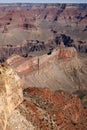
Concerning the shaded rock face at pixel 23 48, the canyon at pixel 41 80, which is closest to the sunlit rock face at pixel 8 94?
the canyon at pixel 41 80

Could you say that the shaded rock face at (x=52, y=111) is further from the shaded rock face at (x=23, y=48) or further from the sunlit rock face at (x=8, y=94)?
the shaded rock face at (x=23, y=48)

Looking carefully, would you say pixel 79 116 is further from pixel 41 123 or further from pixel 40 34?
pixel 40 34

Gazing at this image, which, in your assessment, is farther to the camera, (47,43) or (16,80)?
(47,43)

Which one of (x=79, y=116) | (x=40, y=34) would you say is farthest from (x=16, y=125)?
(x=40, y=34)

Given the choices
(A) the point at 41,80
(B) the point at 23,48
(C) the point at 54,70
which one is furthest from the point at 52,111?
(B) the point at 23,48

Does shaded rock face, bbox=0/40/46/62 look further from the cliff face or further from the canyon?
the cliff face

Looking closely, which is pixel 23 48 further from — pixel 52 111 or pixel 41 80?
pixel 52 111

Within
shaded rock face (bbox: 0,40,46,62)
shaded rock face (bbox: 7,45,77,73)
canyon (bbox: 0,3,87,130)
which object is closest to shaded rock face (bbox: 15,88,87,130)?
canyon (bbox: 0,3,87,130)
